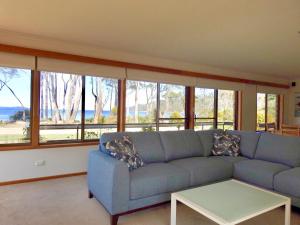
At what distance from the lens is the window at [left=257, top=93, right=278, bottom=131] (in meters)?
6.85

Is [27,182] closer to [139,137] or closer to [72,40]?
[139,137]

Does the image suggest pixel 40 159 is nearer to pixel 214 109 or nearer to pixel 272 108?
pixel 214 109

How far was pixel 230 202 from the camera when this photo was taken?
1.93 meters

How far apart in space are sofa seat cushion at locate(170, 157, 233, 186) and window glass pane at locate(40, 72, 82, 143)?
2086 mm

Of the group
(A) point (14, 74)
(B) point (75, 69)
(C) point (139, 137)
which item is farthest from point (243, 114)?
(A) point (14, 74)

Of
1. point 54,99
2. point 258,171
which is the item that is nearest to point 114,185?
point 258,171

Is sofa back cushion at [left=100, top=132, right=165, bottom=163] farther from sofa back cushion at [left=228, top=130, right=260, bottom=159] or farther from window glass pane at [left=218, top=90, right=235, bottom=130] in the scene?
window glass pane at [left=218, top=90, right=235, bottom=130]

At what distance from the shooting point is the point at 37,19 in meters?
2.81

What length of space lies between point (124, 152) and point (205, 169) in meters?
1.08

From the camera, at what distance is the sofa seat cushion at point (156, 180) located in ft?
7.48

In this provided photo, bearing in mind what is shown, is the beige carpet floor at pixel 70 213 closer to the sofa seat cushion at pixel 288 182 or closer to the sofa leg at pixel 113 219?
the sofa leg at pixel 113 219

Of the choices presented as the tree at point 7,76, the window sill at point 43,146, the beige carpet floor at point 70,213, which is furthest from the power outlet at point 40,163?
the tree at point 7,76

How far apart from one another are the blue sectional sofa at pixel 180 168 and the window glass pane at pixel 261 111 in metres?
3.59

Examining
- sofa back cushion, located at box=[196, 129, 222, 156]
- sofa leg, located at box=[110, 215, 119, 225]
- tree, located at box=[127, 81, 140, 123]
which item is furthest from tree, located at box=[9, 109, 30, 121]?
sofa back cushion, located at box=[196, 129, 222, 156]
